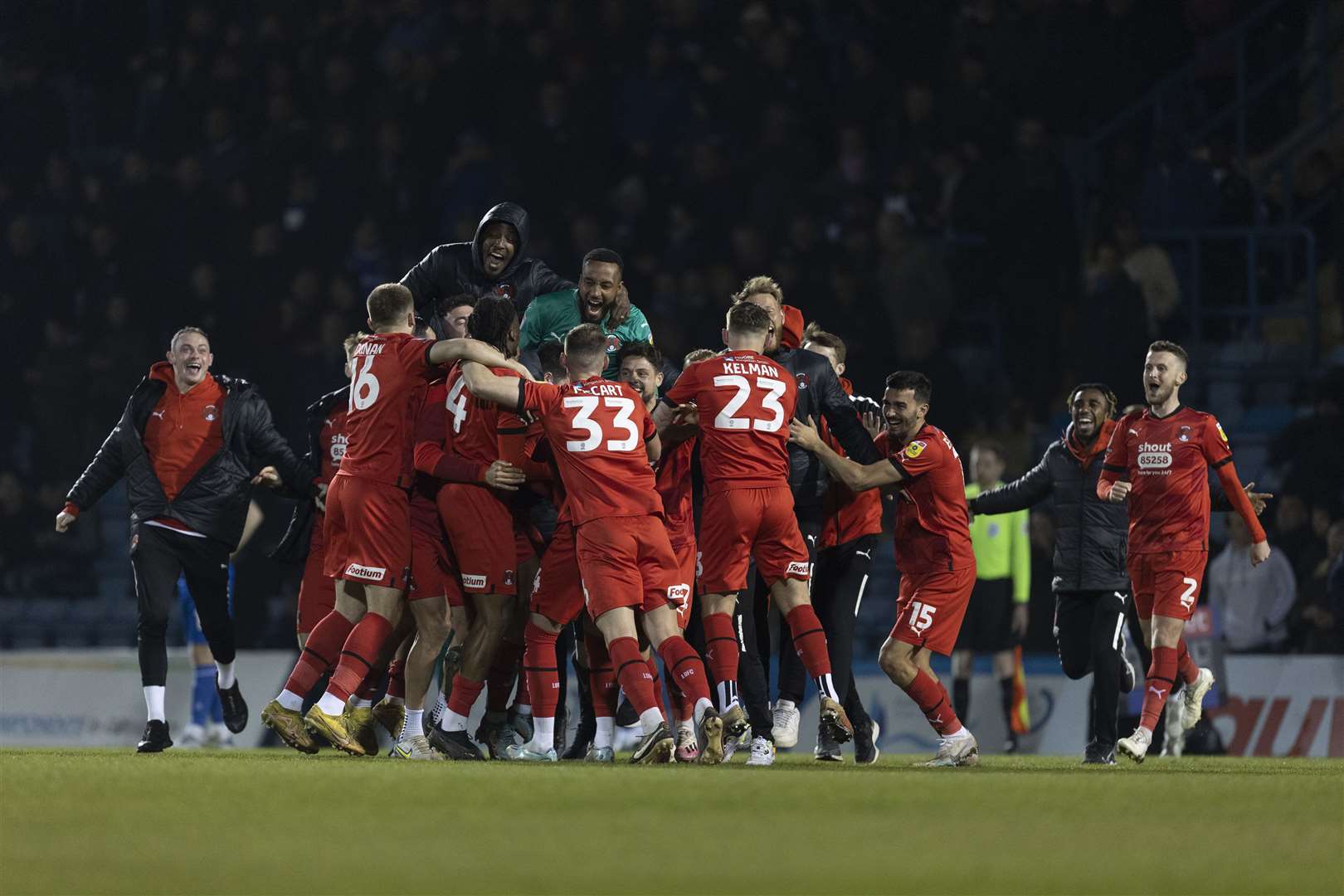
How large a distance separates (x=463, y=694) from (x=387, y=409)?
150 centimetres

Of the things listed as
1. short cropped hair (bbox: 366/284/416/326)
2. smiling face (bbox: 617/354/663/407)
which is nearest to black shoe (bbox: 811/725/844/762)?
smiling face (bbox: 617/354/663/407)

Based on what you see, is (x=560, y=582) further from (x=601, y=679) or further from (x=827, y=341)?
(x=827, y=341)

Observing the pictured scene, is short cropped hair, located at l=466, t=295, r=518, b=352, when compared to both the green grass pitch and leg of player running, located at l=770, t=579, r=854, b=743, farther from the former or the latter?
the green grass pitch

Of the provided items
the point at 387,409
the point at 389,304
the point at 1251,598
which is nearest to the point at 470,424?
the point at 387,409

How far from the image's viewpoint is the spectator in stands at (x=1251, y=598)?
15.0 metres

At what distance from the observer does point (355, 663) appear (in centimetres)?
968

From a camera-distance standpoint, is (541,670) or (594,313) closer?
(541,670)

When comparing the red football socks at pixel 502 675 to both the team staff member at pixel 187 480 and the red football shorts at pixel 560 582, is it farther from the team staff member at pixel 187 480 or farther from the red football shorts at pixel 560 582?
the team staff member at pixel 187 480

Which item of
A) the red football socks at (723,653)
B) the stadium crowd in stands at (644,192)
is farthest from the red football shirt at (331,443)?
the stadium crowd in stands at (644,192)

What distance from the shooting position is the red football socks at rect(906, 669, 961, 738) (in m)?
10.1

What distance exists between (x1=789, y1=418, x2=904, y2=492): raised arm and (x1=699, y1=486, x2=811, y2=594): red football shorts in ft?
1.15

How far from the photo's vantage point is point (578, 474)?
9.27 meters

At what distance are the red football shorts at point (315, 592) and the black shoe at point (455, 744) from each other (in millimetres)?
2008

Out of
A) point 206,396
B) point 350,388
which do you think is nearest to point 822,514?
point 350,388
